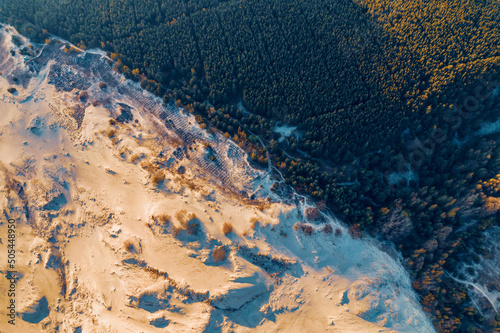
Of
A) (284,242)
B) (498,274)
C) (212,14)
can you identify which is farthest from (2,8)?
(498,274)

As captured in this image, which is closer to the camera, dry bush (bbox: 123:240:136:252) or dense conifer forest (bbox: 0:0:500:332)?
dry bush (bbox: 123:240:136:252)

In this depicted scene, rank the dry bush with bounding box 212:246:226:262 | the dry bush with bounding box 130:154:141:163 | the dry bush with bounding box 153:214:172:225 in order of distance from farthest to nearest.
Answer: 1. the dry bush with bounding box 130:154:141:163
2. the dry bush with bounding box 153:214:172:225
3. the dry bush with bounding box 212:246:226:262

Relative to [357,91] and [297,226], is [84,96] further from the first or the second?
[357,91]

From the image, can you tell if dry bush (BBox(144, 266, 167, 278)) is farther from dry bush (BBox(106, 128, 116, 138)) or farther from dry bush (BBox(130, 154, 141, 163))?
dry bush (BBox(106, 128, 116, 138))

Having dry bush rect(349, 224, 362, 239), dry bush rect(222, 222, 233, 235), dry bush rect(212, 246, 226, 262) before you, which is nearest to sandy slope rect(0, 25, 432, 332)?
dry bush rect(212, 246, 226, 262)

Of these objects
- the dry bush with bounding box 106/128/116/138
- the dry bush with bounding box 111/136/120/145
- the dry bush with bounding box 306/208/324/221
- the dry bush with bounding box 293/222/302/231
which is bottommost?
the dry bush with bounding box 293/222/302/231

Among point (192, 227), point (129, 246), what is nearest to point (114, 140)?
point (129, 246)

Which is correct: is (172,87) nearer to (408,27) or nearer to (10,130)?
(10,130)
